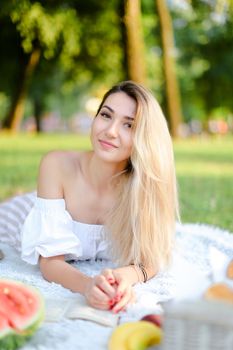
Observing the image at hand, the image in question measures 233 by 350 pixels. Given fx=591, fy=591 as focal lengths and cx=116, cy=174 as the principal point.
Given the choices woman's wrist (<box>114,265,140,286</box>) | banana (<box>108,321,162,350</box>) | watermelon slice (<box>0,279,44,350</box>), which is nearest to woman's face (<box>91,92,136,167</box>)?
woman's wrist (<box>114,265,140,286</box>)

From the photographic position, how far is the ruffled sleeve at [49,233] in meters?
2.97

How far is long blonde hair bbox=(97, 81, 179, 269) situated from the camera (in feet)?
9.29

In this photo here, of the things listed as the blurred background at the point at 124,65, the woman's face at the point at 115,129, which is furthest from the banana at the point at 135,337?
the blurred background at the point at 124,65

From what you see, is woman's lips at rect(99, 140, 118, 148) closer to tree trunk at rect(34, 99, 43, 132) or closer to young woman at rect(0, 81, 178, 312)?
young woman at rect(0, 81, 178, 312)

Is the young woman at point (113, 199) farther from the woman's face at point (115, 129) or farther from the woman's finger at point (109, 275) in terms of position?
the woman's finger at point (109, 275)

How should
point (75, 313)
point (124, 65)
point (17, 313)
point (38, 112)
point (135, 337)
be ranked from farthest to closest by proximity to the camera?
point (38, 112), point (124, 65), point (75, 313), point (17, 313), point (135, 337)

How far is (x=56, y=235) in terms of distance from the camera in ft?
9.71

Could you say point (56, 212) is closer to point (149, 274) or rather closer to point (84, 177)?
point (84, 177)

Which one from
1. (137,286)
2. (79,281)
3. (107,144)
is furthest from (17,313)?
(107,144)

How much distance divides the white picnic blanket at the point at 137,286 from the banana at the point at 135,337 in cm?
7

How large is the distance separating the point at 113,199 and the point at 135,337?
1.29m

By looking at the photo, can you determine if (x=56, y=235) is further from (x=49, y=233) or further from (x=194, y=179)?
(x=194, y=179)

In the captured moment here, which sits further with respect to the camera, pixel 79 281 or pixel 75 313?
pixel 79 281

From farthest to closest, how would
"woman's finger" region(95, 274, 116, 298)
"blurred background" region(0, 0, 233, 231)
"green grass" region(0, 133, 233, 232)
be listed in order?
"blurred background" region(0, 0, 233, 231)
"green grass" region(0, 133, 233, 232)
"woman's finger" region(95, 274, 116, 298)
